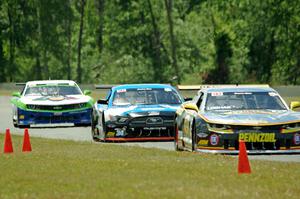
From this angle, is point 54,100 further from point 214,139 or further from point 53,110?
point 214,139

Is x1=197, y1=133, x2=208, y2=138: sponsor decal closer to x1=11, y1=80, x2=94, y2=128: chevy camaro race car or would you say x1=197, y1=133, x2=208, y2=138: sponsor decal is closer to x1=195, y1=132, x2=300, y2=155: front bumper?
x1=195, y1=132, x2=300, y2=155: front bumper

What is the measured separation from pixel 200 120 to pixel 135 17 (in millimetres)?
74148

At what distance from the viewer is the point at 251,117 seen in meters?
17.9

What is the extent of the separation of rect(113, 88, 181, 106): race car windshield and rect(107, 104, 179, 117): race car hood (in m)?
0.52

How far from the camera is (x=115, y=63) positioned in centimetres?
8850

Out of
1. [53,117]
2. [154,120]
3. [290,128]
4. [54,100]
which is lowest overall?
[53,117]

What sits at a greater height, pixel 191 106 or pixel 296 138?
pixel 191 106

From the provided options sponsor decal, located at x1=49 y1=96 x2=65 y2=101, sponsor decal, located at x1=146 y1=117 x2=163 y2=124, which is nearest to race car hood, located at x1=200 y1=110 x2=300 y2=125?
sponsor decal, located at x1=146 y1=117 x2=163 y2=124

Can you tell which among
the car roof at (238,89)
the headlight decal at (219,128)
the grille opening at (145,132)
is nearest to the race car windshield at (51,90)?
the grille opening at (145,132)

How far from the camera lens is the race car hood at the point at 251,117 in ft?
58.1

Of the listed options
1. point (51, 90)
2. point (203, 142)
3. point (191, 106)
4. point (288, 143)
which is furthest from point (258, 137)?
point (51, 90)

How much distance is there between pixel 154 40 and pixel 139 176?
255 feet

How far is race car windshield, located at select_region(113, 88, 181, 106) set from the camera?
24328mm

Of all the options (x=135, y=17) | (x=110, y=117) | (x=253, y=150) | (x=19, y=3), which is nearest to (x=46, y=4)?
(x=19, y=3)
